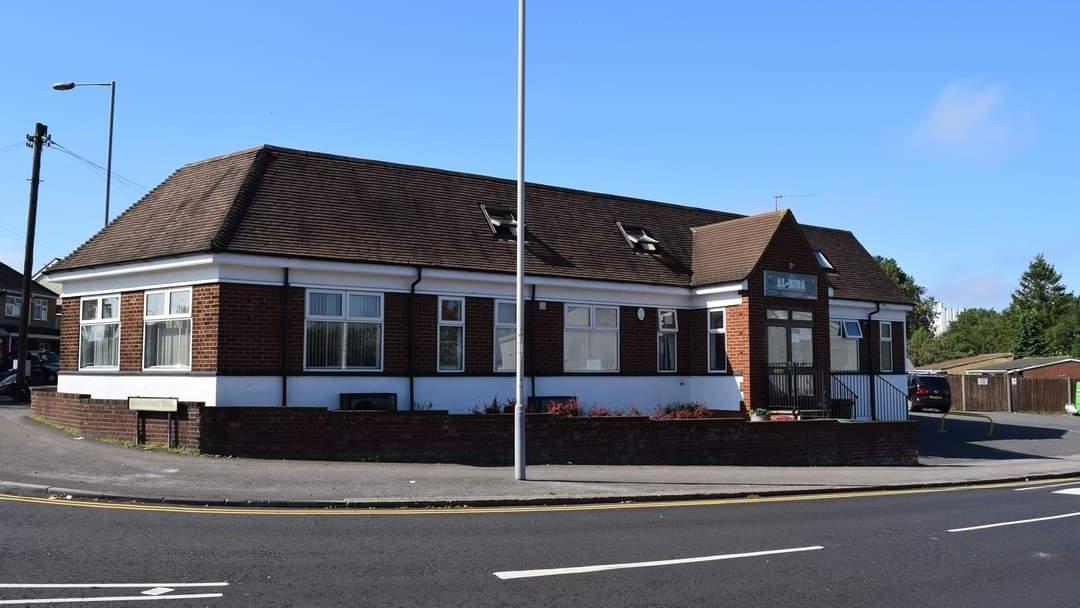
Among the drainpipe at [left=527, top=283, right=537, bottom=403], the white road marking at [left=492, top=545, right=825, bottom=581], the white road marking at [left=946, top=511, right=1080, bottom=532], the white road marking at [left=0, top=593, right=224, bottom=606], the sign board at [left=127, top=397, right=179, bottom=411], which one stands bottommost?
the white road marking at [left=946, top=511, right=1080, bottom=532]

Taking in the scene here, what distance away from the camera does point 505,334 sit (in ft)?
69.3

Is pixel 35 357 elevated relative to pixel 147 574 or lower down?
elevated

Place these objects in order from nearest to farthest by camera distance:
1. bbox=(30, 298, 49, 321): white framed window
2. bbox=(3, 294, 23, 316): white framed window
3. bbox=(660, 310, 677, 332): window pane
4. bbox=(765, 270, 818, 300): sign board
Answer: bbox=(765, 270, 818, 300): sign board < bbox=(660, 310, 677, 332): window pane < bbox=(3, 294, 23, 316): white framed window < bbox=(30, 298, 49, 321): white framed window

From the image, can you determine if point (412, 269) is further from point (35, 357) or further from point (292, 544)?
point (35, 357)

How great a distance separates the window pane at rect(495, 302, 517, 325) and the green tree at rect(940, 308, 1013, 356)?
93775mm

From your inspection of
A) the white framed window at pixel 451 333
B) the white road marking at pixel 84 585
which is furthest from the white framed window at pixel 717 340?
the white road marking at pixel 84 585

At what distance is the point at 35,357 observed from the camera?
3553 centimetres

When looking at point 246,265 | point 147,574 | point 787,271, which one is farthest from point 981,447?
point 147,574

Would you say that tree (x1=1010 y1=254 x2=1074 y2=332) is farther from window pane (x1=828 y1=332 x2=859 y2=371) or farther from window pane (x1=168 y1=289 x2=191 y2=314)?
window pane (x1=168 y1=289 x2=191 y2=314)

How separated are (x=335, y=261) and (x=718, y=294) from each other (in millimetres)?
10430

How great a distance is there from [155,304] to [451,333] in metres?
6.13

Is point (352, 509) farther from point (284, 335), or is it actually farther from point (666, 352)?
point (666, 352)

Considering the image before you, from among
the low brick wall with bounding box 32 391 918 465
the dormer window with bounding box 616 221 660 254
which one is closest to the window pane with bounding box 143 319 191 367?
the low brick wall with bounding box 32 391 918 465

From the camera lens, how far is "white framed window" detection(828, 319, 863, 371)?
27.3m
